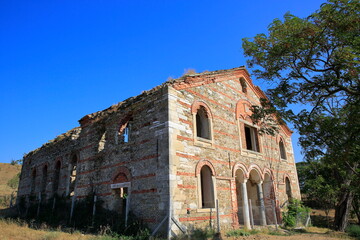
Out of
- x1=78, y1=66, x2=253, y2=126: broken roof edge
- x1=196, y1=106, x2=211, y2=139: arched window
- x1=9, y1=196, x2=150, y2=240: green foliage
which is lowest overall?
x1=9, y1=196, x2=150, y2=240: green foliage

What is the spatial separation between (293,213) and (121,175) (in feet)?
37.7

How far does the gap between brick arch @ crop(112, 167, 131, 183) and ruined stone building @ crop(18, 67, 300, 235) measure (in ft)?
0.14

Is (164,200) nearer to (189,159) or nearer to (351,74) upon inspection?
(189,159)

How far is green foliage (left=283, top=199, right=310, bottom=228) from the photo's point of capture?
15.7 m

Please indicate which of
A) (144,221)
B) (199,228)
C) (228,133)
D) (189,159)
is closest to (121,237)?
(144,221)

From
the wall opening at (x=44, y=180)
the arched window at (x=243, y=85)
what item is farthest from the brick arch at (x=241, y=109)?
the wall opening at (x=44, y=180)

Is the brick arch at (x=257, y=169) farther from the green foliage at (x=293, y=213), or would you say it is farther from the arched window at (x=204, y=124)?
the arched window at (x=204, y=124)

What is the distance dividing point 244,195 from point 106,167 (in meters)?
7.01

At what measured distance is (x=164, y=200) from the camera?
930 centimetres

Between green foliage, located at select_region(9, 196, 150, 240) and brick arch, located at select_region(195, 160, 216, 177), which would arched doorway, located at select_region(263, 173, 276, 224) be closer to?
brick arch, located at select_region(195, 160, 216, 177)

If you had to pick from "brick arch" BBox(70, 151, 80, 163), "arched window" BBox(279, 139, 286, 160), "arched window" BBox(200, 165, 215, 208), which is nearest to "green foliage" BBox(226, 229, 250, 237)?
"arched window" BBox(200, 165, 215, 208)

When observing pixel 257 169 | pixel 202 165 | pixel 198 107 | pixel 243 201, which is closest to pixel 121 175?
pixel 202 165

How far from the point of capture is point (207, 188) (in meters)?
11.4

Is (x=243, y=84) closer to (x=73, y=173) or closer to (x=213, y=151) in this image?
(x=213, y=151)
